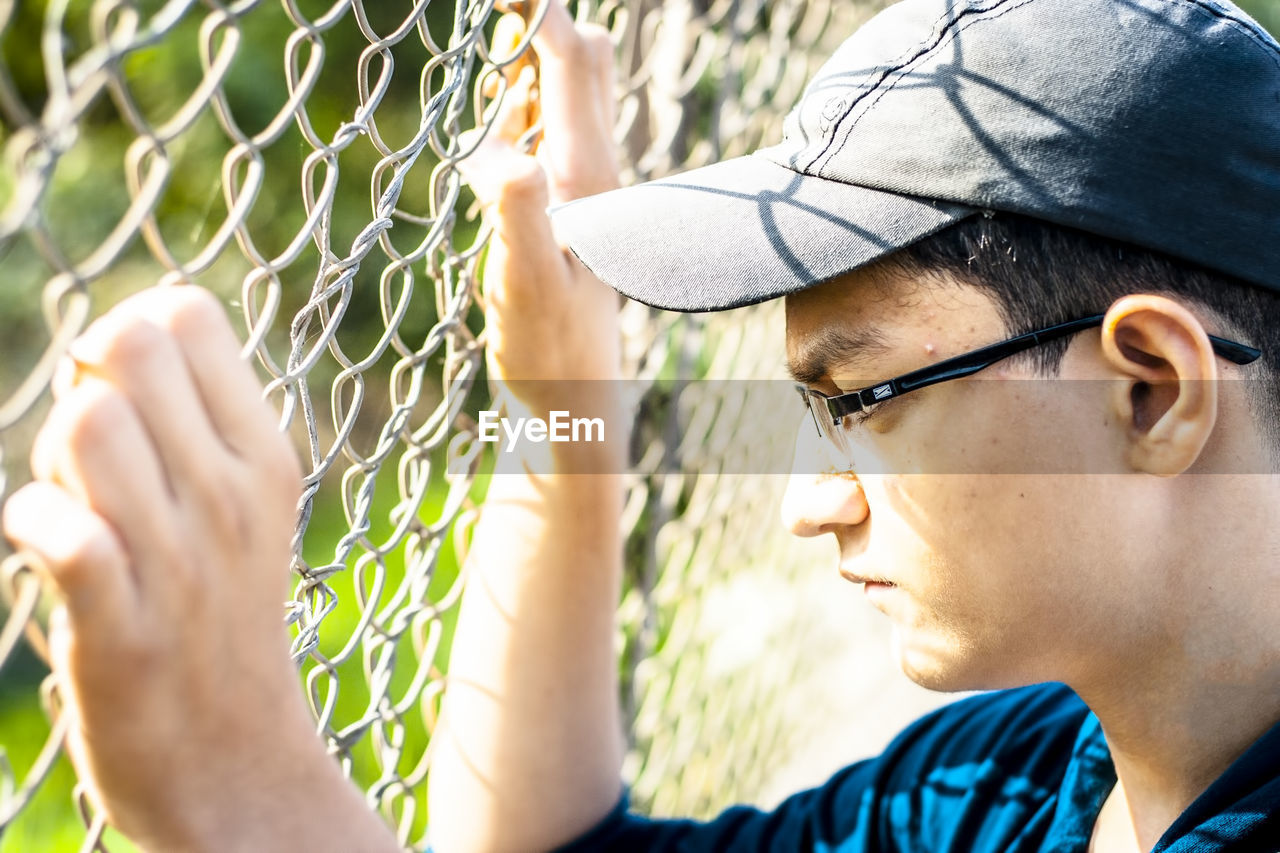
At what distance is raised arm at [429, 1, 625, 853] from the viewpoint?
150 centimetres

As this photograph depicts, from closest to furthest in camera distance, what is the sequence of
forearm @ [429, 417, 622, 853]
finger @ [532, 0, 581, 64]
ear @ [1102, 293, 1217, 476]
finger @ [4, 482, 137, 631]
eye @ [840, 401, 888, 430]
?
1. finger @ [4, 482, 137, 631]
2. ear @ [1102, 293, 1217, 476]
3. eye @ [840, 401, 888, 430]
4. finger @ [532, 0, 581, 64]
5. forearm @ [429, 417, 622, 853]

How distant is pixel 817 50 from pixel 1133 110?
2253 millimetres

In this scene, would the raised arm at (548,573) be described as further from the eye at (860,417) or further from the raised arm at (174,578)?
the raised arm at (174,578)

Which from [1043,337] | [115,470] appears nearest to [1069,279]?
[1043,337]

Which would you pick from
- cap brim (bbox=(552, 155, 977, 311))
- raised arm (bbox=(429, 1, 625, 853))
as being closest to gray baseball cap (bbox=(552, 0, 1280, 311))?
cap brim (bbox=(552, 155, 977, 311))

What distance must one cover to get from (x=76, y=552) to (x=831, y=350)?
79cm

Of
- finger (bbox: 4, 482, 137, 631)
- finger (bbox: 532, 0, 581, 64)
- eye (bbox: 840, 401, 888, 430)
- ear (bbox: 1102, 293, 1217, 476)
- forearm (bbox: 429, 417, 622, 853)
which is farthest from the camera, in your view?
forearm (bbox: 429, 417, 622, 853)

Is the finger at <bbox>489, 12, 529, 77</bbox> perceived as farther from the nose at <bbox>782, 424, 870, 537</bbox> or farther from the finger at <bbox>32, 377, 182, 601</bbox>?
the finger at <bbox>32, 377, 182, 601</bbox>

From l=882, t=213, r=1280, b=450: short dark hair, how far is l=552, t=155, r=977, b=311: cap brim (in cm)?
4

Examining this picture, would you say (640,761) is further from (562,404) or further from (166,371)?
(166,371)

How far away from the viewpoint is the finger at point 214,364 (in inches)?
31.8

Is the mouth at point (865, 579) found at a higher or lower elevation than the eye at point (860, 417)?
lower

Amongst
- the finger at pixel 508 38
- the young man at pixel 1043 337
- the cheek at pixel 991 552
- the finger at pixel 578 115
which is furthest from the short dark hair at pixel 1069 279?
the finger at pixel 508 38

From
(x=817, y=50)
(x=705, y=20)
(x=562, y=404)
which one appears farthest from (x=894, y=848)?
(x=817, y=50)
